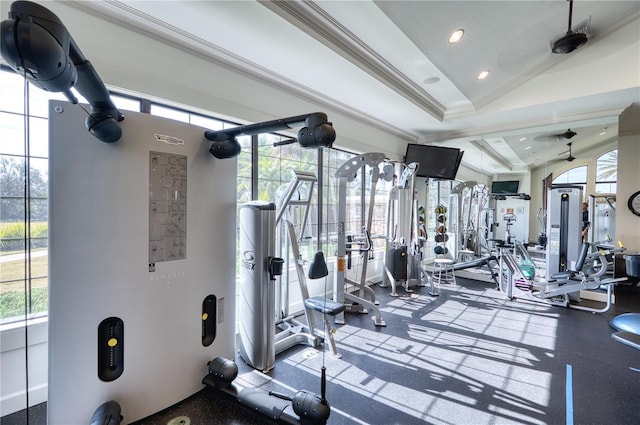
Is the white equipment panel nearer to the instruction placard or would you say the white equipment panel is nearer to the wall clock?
the instruction placard

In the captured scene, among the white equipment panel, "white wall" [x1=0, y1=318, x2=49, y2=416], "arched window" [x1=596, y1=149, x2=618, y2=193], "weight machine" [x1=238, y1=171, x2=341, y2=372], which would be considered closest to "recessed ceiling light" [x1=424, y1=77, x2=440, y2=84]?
"weight machine" [x1=238, y1=171, x2=341, y2=372]

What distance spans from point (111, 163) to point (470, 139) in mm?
6200

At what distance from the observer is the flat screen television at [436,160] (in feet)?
18.5

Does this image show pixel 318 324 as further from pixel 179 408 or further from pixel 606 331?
pixel 606 331

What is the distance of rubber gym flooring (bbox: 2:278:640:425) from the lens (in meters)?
2.01

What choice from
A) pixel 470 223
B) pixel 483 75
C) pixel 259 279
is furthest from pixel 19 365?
pixel 470 223

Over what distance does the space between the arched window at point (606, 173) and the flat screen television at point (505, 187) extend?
1.21m

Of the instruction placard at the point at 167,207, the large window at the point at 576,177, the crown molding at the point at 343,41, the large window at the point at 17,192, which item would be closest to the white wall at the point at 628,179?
the large window at the point at 576,177

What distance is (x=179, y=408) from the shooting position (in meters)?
2.00

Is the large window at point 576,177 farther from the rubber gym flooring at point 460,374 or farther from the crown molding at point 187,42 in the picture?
the crown molding at point 187,42

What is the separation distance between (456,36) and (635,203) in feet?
15.4

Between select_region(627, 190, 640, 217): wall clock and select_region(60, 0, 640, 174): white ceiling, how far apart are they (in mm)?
1092

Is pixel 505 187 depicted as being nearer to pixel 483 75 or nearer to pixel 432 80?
pixel 483 75

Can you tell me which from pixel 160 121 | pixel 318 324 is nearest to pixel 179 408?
pixel 318 324
